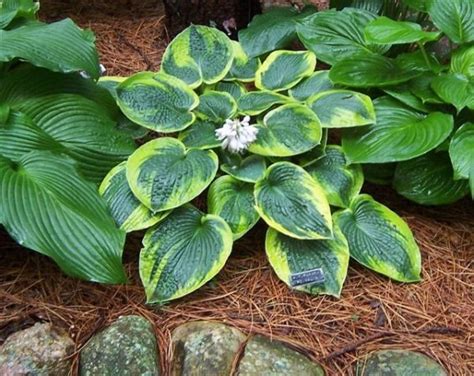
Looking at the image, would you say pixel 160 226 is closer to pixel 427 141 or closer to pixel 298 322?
pixel 298 322

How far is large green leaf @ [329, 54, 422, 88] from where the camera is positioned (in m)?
2.09

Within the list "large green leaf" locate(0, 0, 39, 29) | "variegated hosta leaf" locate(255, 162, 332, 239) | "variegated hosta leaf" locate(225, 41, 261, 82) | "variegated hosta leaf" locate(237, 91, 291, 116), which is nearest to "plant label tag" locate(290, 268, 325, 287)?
"variegated hosta leaf" locate(255, 162, 332, 239)

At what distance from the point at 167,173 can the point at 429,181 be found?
0.88m

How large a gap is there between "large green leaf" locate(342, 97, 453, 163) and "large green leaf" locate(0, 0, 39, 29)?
1226 mm

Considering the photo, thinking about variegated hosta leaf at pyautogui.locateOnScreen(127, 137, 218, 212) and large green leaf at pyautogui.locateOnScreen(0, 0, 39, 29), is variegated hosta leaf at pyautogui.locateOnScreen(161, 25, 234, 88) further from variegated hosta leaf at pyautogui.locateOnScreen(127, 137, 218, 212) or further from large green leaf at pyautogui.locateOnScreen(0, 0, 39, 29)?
large green leaf at pyautogui.locateOnScreen(0, 0, 39, 29)

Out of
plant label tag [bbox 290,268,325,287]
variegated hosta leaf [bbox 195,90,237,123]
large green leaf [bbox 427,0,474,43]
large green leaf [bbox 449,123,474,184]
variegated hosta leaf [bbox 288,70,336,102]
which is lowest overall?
plant label tag [bbox 290,268,325,287]

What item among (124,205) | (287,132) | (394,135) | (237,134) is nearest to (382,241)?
(394,135)

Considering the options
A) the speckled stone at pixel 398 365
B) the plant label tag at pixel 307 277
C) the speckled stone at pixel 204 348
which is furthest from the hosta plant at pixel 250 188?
the speckled stone at pixel 398 365

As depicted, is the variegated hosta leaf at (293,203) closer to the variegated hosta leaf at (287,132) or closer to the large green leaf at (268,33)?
the variegated hosta leaf at (287,132)

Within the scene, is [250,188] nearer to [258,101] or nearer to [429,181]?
[258,101]

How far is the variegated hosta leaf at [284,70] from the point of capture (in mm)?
2223

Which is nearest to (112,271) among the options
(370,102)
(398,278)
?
(398,278)

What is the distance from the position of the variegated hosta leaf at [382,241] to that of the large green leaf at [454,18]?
677 mm

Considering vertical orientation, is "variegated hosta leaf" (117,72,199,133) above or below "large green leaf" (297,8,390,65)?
below
